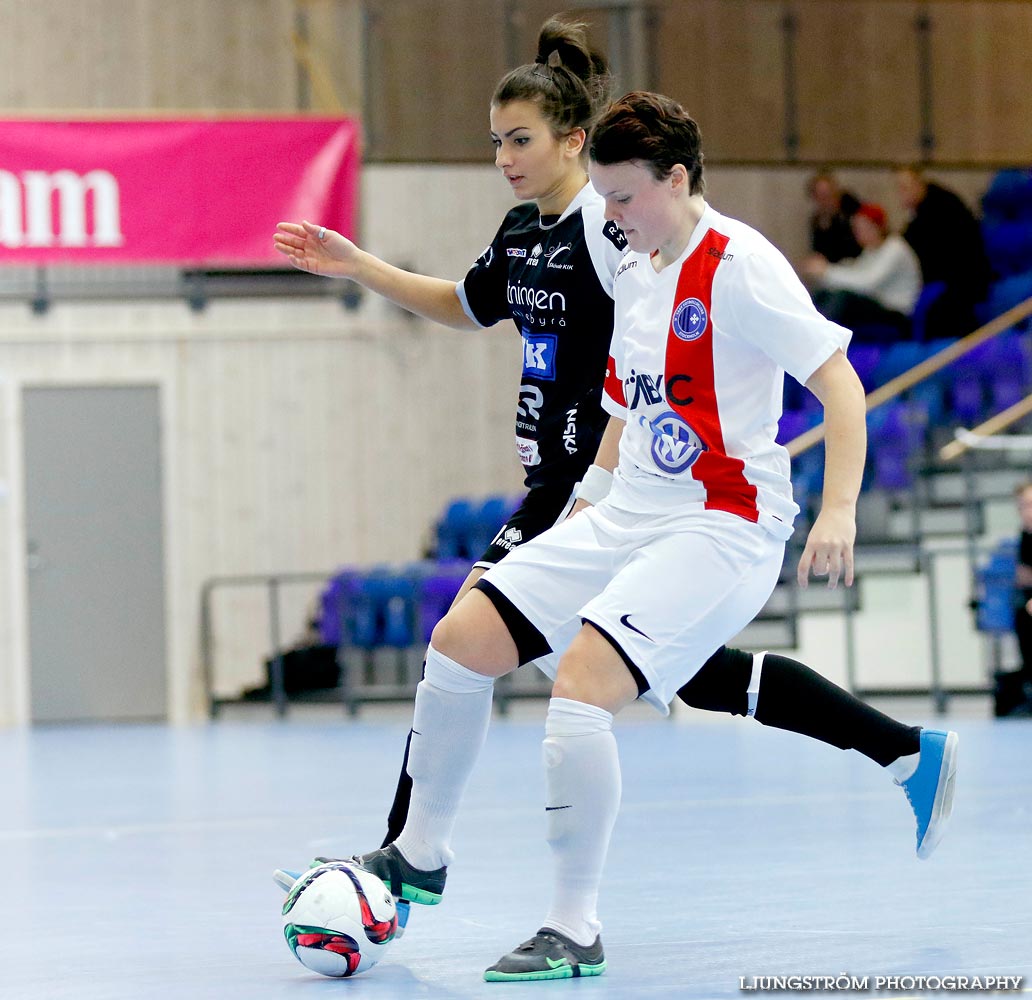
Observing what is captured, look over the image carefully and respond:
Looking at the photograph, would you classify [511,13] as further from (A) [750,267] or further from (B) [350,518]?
(A) [750,267]

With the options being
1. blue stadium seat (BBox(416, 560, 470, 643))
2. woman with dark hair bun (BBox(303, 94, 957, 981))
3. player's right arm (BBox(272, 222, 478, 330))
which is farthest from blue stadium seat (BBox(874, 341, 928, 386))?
woman with dark hair bun (BBox(303, 94, 957, 981))

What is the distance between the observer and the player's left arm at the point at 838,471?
9.70 ft

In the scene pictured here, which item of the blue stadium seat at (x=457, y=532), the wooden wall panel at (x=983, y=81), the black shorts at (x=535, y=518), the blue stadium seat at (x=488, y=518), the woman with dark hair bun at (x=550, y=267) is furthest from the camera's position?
the wooden wall panel at (x=983, y=81)

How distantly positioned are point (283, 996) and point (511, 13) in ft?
35.9

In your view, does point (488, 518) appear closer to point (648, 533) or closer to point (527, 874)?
point (527, 874)

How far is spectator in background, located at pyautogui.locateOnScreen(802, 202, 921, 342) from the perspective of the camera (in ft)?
40.7

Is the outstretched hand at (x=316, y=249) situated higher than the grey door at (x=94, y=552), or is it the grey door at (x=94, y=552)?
the outstretched hand at (x=316, y=249)

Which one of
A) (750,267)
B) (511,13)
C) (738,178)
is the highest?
(511,13)

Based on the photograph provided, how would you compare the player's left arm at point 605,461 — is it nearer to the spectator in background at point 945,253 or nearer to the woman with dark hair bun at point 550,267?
the woman with dark hair bun at point 550,267

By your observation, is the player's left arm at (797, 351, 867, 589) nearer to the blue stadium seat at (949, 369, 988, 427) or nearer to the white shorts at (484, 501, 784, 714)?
the white shorts at (484, 501, 784, 714)

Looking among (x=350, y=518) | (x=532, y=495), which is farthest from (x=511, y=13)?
(x=532, y=495)

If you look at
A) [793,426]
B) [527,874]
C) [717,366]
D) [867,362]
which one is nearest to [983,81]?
[867,362]

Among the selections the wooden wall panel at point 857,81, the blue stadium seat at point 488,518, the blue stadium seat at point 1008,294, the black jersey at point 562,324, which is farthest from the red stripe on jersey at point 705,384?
the wooden wall panel at point 857,81

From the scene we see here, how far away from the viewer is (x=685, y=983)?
9.77ft
